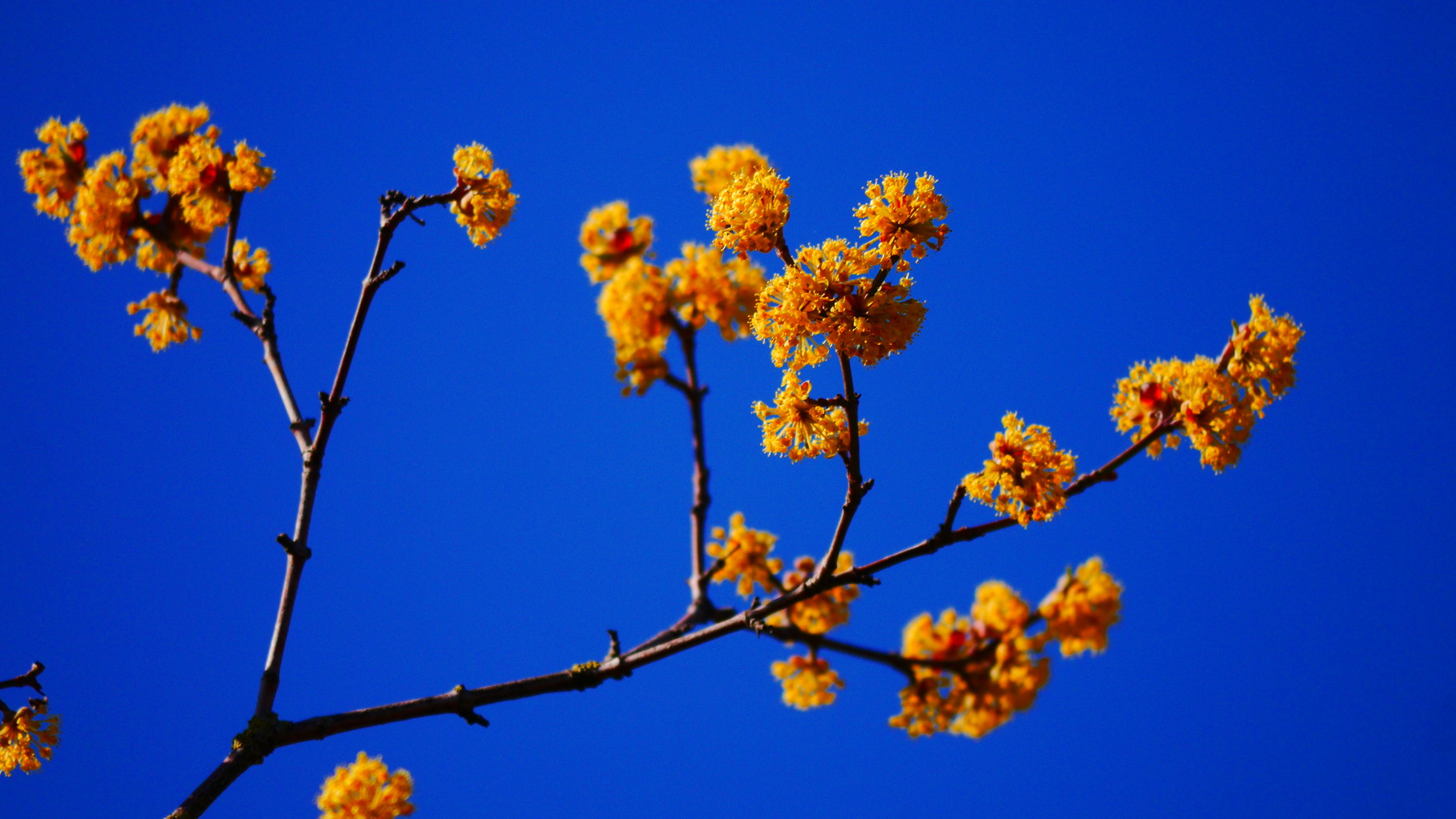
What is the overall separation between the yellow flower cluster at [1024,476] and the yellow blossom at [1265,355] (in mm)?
975

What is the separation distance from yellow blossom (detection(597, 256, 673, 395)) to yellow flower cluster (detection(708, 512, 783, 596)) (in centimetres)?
129

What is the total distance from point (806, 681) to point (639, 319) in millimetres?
2535

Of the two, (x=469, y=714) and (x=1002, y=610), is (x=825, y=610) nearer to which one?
(x=1002, y=610)

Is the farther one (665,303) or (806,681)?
(665,303)

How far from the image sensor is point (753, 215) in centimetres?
309

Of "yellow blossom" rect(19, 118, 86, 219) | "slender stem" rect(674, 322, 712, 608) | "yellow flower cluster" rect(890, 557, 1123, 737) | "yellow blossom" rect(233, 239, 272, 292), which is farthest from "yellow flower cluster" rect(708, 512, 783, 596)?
"yellow blossom" rect(19, 118, 86, 219)

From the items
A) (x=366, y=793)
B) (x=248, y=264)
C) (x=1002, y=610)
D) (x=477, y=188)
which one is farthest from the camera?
(x=248, y=264)

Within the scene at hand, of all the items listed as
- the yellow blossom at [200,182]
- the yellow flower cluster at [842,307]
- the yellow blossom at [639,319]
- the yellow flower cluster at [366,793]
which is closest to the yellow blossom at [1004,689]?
the yellow flower cluster at [842,307]

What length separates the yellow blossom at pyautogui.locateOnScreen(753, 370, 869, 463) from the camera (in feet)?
10.9

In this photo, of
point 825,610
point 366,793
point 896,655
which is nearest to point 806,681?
point 825,610

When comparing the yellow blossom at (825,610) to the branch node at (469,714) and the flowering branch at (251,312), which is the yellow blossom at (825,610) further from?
the flowering branch at (251,312)

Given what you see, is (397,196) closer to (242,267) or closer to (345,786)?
(242,267)

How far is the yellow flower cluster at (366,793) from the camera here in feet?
12.8

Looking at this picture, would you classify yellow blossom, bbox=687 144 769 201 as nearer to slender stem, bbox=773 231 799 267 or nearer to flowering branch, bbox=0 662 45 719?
slender stem, bbox=773 231 799 267
